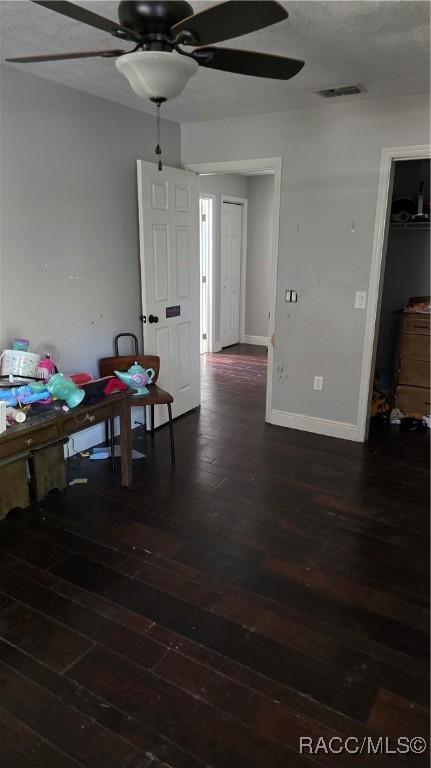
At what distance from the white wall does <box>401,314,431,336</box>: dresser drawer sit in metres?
0.68

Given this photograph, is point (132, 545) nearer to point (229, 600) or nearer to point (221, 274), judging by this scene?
point (229, 600)

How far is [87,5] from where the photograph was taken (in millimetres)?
2055

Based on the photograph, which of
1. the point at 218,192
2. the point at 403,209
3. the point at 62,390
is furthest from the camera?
the point at 218,192

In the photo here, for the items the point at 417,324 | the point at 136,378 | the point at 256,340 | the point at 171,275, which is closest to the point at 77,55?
the point at 136,378

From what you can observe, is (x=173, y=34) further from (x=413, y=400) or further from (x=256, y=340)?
(x=256, y=340)

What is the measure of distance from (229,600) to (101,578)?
61cm

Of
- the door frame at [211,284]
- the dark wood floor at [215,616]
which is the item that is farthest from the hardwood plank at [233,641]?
the door frame at [211,284]

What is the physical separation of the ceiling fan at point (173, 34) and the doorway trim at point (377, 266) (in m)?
1.89

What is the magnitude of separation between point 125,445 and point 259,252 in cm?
495

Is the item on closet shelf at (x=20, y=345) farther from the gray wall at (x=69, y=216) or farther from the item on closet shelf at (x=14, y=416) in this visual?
→ the item on closet shelf at (x=14, y=416)

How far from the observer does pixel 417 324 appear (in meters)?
4.18

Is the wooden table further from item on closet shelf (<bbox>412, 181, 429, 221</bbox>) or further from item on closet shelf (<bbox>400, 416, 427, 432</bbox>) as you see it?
item on closet shelf (<bbox>412, 181, 429, 221</bbox>)

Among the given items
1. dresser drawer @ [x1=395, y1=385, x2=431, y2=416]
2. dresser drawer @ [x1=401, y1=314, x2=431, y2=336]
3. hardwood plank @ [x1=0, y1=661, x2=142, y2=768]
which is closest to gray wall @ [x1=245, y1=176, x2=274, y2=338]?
dresser drawer @ [x1=401, y1=314, x2=431, y2=336]

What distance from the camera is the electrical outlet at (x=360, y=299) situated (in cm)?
372
